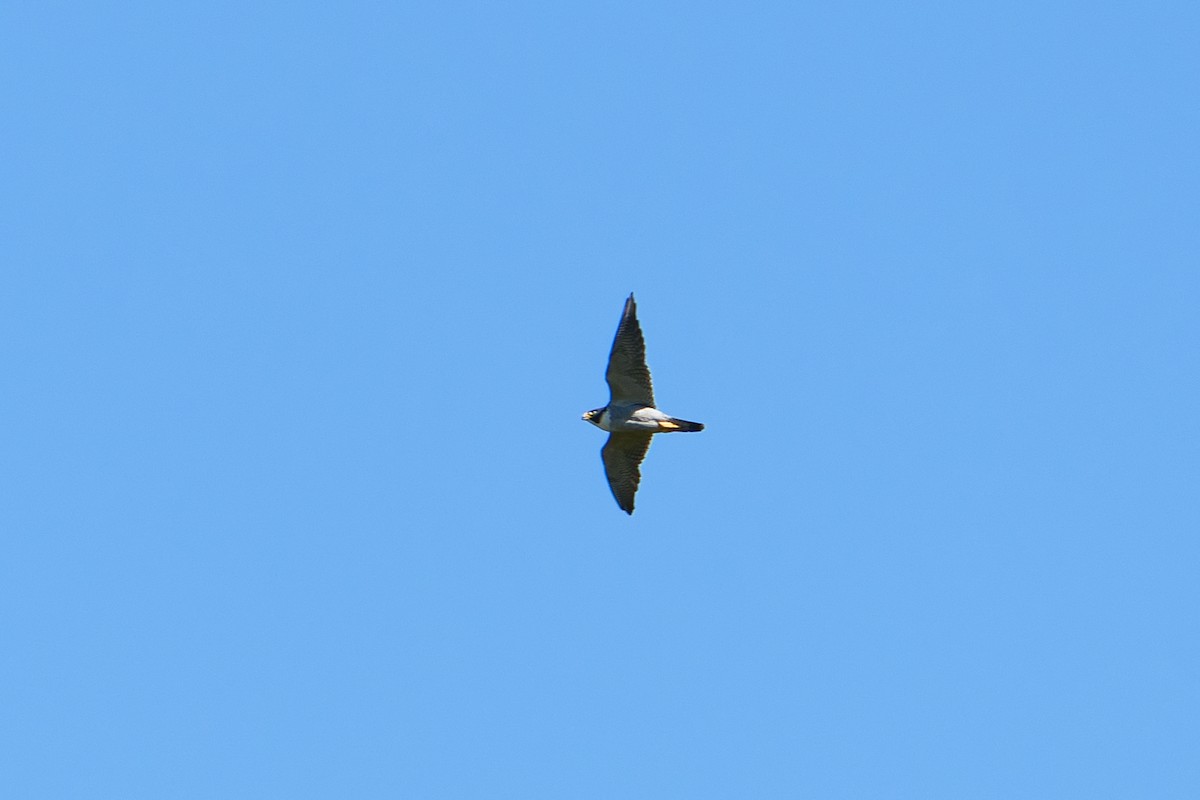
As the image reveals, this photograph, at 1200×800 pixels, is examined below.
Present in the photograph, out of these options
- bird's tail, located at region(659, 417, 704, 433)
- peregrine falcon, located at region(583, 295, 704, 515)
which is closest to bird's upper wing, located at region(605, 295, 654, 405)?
peregrine falcon, located at region(583, 295, 704, 515)

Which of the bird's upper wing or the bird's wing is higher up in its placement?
the bird's upper wing

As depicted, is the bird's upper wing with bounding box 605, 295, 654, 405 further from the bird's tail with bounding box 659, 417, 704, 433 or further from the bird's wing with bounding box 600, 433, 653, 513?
the bird's wing with bounding box 600, 433, 653, 513

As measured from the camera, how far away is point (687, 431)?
1663 inches

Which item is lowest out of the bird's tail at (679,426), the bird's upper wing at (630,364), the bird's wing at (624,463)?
the bird's wing at (624,463)

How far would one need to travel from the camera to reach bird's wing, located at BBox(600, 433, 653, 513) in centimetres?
4444

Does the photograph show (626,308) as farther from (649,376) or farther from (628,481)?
(628,481)

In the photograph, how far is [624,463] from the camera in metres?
45.0

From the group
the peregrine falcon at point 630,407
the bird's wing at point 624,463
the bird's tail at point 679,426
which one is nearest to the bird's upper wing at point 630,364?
the peregrine falcon at point 630,407

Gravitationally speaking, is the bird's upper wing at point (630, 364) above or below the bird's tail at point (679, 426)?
above

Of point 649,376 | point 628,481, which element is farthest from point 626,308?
point 628,481

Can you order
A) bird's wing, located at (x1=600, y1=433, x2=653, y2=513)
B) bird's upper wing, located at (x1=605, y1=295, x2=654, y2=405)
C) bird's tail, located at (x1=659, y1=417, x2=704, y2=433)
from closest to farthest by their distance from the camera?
bird's upper wing, located at (x1=605, y1=295, x2=654, y2=405) < bird's tail, located at (x1=659, y1=417, x2=704, y2=433) < bird's wing, located at (x1=600, y1=433, x2=653, y2=513)

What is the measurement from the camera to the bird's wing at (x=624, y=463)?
4444 centimetres

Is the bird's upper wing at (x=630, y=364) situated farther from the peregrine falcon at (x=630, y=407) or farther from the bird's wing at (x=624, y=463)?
the bird's wing at (x=624, y=463)

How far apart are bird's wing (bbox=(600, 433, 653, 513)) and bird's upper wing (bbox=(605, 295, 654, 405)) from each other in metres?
1.70
